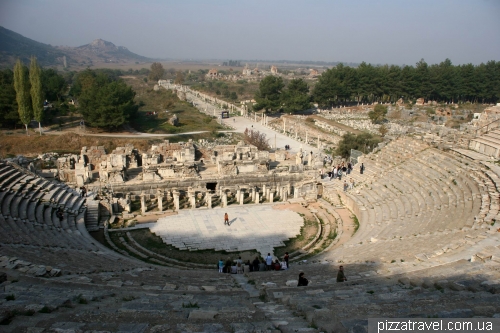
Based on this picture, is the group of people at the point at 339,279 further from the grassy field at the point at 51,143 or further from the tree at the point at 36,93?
the tree at the point at 36,93

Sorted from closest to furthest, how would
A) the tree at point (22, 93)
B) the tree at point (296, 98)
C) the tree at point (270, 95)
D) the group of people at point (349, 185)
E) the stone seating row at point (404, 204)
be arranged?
the stone seating row at point (404, 204) → the group of people at point (349, 185) → the tree at point (22, 93) → the tree at point (296, 98) → the tree at point (270, 95)

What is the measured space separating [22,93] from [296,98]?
3662 centimetres

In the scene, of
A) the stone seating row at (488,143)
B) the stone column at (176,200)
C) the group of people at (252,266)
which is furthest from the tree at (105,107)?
the stone seating row at (488,143)

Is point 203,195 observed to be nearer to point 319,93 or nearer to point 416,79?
point 319,93

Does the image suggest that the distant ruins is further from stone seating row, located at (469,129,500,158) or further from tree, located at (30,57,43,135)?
tree, located at (30,57,43,135)

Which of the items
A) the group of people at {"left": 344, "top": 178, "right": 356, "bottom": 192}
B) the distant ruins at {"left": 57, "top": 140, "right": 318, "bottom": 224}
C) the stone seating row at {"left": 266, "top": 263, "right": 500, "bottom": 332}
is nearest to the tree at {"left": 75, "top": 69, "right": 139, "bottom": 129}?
A: the distant ruins at {"left": 57, "top": 140, "right": 318, "bottom": 224}

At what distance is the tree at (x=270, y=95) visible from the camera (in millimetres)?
58625

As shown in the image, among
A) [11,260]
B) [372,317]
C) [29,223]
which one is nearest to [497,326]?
[372,317]

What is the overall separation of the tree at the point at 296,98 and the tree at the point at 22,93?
35.6m

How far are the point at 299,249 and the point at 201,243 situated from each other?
477cm

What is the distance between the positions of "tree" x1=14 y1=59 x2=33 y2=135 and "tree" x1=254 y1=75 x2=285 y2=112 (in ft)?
107

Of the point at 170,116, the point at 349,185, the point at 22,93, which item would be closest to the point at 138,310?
the point at 349,185

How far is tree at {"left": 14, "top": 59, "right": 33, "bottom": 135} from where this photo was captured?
3641cm

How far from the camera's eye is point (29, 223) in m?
15.6
